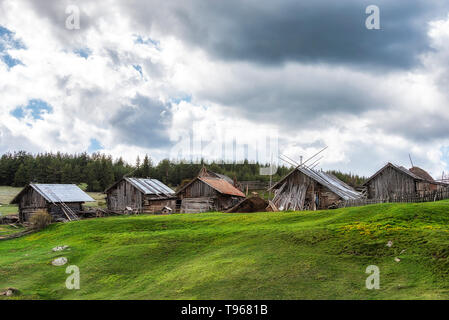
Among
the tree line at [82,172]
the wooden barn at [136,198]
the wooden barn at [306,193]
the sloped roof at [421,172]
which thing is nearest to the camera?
the wooden barn at [306,193]

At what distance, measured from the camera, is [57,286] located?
17828 mm

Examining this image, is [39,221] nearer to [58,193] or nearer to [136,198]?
[58,193]

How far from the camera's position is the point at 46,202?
51.3 m

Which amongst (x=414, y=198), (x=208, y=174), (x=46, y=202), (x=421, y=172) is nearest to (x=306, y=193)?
(x=414, y=198)

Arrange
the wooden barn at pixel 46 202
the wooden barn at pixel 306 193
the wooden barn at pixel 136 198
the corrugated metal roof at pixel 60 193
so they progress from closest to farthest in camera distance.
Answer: the wooden barn at pixel 306 193 < the wooden barn at pixel 46 202 < the corrugated metal roof at pixel 60 193 < the wooden barn at pixel 136 198

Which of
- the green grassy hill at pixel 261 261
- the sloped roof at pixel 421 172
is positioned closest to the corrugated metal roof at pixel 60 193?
the green grassy hill at pixel 261 261

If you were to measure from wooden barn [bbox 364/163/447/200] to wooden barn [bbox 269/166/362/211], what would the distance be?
6.90 metres

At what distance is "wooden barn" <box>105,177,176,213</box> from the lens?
195ft

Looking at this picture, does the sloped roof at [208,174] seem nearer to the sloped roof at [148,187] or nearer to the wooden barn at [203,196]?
the sloped roof at [148,187]

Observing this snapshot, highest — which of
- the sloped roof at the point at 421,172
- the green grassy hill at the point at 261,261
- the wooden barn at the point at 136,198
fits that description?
the sloped roof at the point at 421,172

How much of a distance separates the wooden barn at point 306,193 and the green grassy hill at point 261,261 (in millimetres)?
15602

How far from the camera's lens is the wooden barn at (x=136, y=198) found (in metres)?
59.4

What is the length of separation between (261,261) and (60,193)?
153ft
